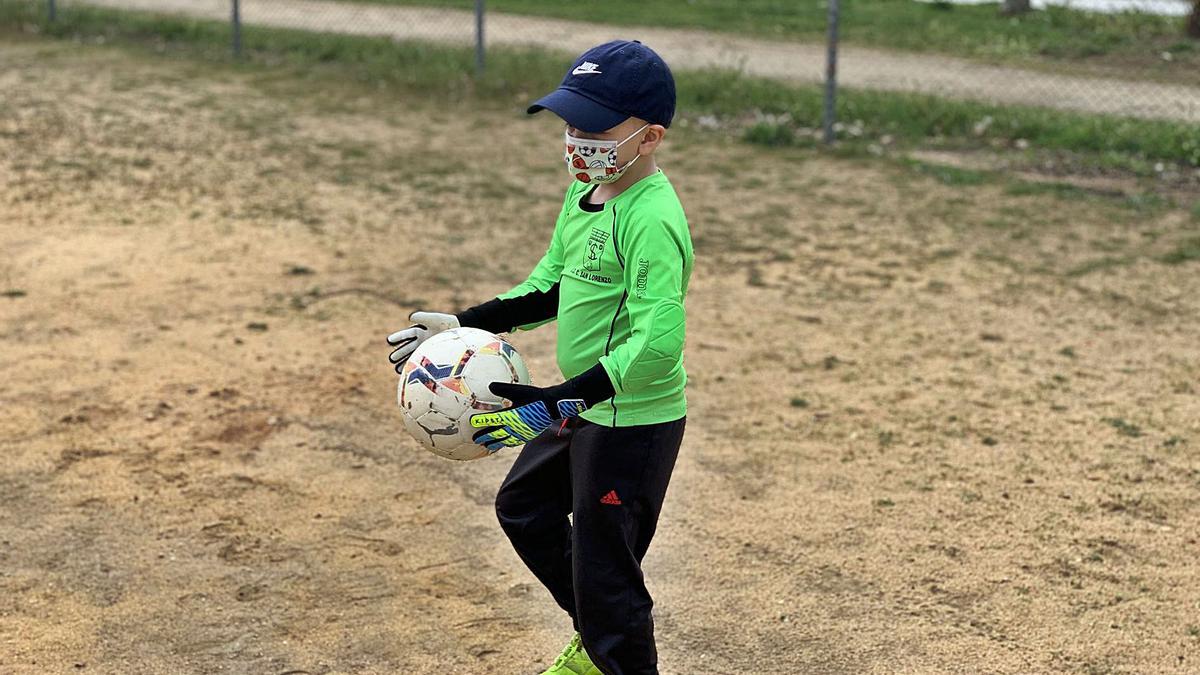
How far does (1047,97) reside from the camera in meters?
12.4

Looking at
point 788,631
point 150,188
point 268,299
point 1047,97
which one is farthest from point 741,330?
point 1047,97

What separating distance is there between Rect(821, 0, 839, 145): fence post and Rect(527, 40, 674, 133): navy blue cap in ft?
24.6

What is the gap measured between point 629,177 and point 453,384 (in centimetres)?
69

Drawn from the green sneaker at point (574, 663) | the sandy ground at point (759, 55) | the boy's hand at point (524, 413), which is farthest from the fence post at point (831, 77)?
the boy's hand at point (524, 413)

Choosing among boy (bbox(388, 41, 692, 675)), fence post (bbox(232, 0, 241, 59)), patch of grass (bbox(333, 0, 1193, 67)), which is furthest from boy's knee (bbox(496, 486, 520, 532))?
patch of grass (bbox(333, 0, 1193, 67))

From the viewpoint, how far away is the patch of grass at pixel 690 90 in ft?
34.9

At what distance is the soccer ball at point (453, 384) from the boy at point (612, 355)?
0.09 meters

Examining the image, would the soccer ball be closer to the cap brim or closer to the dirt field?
the cap brim

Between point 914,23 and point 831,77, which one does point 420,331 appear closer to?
point 831,77

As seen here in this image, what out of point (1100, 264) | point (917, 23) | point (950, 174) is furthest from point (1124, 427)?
point (917, 23)

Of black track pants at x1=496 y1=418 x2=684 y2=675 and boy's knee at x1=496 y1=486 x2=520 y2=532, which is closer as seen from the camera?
black track pants at x1=496 y1=418 x2=684 y2=675

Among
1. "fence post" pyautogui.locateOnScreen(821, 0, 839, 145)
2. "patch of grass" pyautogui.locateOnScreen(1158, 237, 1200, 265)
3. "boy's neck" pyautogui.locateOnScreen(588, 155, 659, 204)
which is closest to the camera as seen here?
"boy's neck" pyautogui.locateOnScreen(588, 155, 659, 204)

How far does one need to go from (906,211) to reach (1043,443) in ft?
12.0

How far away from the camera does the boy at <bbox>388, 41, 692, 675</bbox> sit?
320cm
